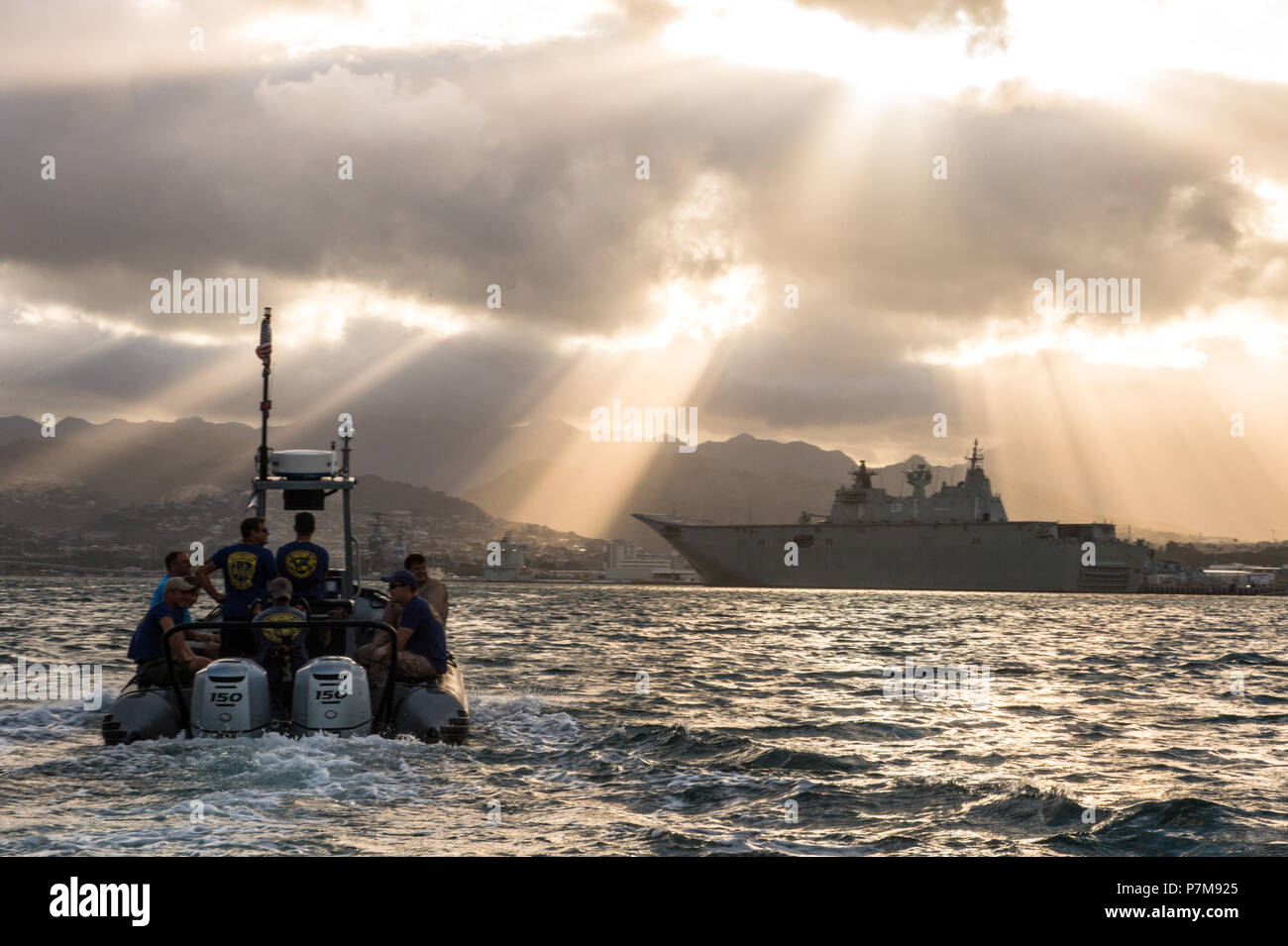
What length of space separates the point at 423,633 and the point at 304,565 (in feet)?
5.33

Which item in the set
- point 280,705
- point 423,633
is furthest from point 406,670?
point 280,705

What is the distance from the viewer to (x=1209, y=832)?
8.38 metres

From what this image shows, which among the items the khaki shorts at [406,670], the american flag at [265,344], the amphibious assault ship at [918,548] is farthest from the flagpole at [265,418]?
the amphibious assault ship at [918,548]

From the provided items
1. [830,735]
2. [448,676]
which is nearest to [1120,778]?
[830,735]

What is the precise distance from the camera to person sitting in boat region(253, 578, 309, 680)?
34.7ft

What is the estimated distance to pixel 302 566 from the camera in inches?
470

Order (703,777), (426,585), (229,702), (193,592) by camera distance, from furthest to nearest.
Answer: (426,585), (193,592), (703,777), (229,702)

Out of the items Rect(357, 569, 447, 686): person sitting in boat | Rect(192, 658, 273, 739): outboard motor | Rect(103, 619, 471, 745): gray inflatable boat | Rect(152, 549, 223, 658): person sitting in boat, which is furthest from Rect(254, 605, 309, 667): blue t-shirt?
Rect(152, 549, 223, 658): person sitting in boat

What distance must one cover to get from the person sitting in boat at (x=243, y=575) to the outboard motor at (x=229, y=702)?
3.99 ft

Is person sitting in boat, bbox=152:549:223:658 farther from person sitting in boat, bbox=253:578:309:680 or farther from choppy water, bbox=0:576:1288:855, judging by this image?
choppy water, bbox=0:576:1288:855

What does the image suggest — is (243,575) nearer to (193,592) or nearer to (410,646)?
(193,592)
